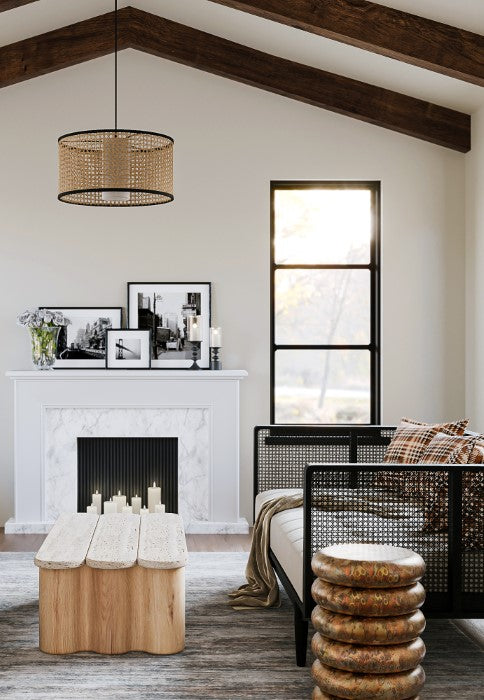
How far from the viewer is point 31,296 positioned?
669cm

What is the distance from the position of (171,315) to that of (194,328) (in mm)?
231

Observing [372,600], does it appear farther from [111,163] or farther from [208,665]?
[111,163]

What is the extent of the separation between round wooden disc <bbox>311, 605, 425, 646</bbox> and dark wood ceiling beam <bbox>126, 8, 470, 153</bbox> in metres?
4.55

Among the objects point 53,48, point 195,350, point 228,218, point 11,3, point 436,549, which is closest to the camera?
point 436,549

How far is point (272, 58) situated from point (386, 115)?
0.92 metres

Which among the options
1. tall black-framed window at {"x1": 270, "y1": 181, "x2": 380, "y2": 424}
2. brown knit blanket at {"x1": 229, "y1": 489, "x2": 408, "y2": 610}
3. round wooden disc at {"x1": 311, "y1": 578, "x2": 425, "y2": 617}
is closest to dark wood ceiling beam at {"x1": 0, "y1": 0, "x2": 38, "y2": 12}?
tall black-framed window at {"x1": 270, "y1": 181, "x2": 380, "y2": 424}

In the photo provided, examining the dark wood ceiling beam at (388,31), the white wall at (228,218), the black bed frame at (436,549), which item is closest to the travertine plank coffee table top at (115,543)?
the black bed frame at (436,549)

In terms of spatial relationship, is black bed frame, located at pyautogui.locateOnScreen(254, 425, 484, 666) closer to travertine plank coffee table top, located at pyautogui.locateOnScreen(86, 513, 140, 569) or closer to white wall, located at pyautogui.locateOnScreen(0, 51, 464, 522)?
travertine plank coffee table top, located at pyautogui.locateOnScreen(86, 513, 140, 569)

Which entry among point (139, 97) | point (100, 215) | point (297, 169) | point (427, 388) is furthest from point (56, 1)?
point (427, 388)

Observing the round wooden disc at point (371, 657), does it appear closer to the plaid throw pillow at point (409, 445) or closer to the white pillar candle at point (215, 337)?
the plaid throw pillow at point (409, 445)

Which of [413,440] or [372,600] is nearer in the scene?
[372,600]

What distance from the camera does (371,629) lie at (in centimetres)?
266

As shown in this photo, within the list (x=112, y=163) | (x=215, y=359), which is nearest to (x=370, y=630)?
(x=112, y=163)

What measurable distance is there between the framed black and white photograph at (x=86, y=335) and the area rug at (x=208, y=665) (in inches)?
96.2
